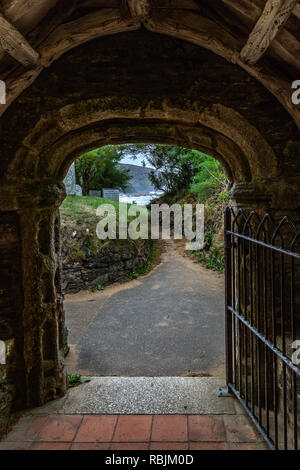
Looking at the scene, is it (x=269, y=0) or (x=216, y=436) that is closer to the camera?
(x=269, y=0)

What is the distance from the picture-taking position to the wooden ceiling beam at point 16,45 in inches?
79.8

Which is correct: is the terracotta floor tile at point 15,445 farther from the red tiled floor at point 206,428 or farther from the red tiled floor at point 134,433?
the red tiled floor at point 206,428

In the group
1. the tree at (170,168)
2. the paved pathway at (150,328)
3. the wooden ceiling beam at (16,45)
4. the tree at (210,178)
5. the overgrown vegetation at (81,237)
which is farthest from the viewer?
the tree at (170,168)

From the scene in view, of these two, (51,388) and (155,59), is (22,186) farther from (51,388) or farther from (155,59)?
(51,388)

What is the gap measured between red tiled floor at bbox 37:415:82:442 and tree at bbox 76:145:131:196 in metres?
13.3

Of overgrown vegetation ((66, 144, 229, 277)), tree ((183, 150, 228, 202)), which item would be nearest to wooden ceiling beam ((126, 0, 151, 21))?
overgrown vegetation ((66, 144, 229, 277))

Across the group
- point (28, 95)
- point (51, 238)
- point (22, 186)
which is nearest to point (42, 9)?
point (28, 95)

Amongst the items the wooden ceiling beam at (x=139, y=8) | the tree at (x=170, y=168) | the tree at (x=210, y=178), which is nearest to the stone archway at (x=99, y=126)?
the wooden ceiling beam at (x=139, y=8)

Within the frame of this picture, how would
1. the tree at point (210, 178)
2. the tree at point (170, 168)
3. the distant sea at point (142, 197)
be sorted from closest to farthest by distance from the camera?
the tree at point (210, 178) → the tree at point (170, 168) → the distant sea at point (142, 197)

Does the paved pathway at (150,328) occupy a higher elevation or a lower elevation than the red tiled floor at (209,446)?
lower

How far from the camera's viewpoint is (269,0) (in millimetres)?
1875

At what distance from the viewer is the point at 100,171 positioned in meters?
15.8

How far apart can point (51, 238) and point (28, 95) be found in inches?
51.2

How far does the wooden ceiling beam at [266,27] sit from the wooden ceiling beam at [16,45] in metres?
1.62
